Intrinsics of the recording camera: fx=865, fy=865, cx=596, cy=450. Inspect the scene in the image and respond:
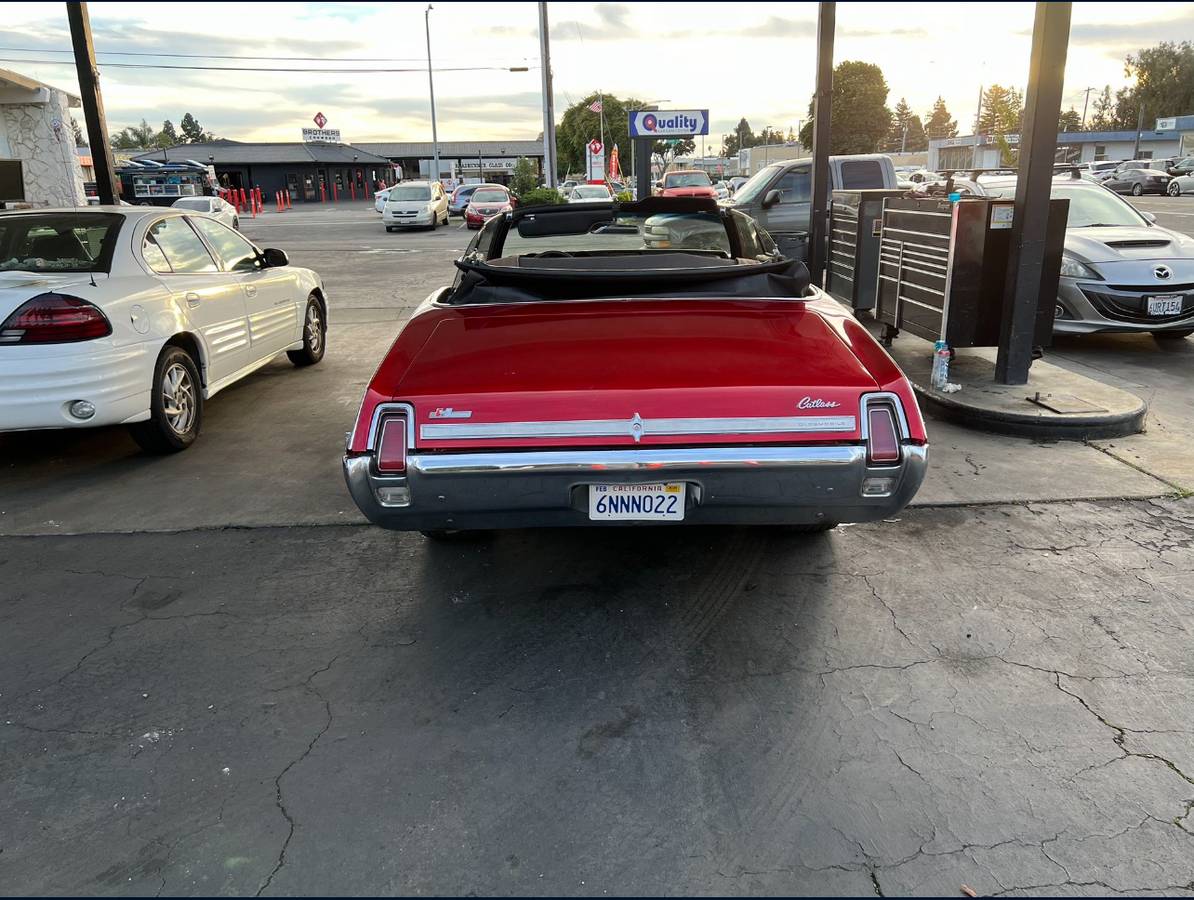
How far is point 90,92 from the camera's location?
28.4 feet

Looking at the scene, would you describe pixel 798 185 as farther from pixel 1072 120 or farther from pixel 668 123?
pixel 1072 120

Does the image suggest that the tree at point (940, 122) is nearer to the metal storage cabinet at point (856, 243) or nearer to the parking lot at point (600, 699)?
the metal storage cabinet at point (856, 243)

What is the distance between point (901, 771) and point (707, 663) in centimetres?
81

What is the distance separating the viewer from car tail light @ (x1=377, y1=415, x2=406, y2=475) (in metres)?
3.11

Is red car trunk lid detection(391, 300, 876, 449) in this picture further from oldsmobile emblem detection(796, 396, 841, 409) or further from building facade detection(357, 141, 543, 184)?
building facade detection(357, 141, 543, 184)

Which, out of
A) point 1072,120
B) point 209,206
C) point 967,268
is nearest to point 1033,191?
point 967,268

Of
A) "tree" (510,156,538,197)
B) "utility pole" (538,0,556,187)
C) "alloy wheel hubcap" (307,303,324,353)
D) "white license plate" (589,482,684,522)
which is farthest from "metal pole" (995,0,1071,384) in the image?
"tree" (510,156,538,197)

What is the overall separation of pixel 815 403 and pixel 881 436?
0.88ft

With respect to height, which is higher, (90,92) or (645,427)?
(90,92)

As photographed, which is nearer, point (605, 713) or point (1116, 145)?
point (605, 713)

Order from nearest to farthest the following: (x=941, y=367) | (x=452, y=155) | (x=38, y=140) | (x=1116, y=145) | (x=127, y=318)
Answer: (x=127, y=318) < (x=941, y=367) < (x=38, y=140) < (x=1116, y=145) < (x=452, y=155)

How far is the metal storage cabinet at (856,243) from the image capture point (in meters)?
9.04

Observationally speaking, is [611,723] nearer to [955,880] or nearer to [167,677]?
[955,880]

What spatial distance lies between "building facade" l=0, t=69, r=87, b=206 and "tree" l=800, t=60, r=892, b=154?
2420 inches
